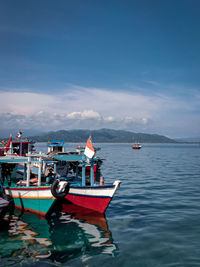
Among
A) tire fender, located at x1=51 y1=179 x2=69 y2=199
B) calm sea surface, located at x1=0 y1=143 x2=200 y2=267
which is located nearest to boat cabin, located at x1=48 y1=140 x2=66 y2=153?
calm sea surface, located at x1=0 y1=143 x2=200 y2=267

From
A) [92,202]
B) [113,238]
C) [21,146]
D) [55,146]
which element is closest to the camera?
[113,238]

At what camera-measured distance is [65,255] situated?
10.8 m

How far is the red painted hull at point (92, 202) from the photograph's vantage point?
53.7 ft

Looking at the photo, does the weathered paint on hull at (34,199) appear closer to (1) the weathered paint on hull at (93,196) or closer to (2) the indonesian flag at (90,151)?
(1) the weathered paint on hull at (93,196)

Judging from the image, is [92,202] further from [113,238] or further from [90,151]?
[113,238]

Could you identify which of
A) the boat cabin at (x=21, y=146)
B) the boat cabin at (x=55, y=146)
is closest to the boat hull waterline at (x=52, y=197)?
the boat cabin at (x=21, y=146)

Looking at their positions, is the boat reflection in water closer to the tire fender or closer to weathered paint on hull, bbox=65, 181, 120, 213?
weathered paint on hull, bbox=65, 181, 120, 213

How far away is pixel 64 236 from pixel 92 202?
14.0ft

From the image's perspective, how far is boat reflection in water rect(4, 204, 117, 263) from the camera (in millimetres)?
11000

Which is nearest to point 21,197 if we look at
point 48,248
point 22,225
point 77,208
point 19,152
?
point 22,225

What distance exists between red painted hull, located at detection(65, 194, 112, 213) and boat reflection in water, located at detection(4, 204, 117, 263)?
0.39 meters

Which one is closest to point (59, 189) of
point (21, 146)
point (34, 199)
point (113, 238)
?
point (34, 199)

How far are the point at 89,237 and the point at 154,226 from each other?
4355mm

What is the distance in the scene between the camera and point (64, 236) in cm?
1309
